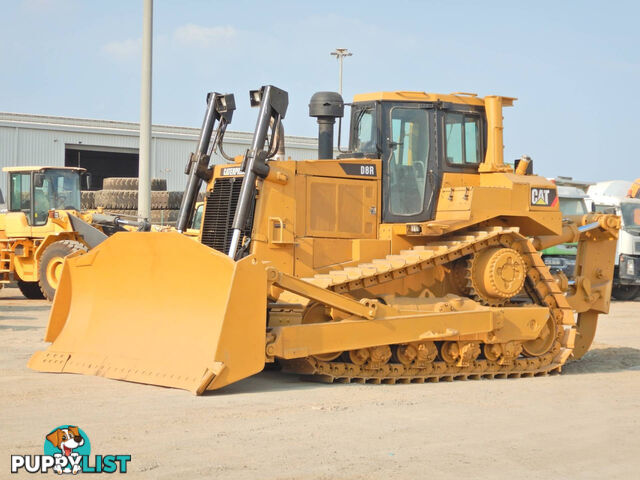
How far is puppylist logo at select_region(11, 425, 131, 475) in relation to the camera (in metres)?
6.81

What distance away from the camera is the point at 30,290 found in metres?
23.8

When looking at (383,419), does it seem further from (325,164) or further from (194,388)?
(325,164)

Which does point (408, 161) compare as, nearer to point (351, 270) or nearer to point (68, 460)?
point (351, 270)

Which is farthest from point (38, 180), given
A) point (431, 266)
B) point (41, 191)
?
point (431, 266)

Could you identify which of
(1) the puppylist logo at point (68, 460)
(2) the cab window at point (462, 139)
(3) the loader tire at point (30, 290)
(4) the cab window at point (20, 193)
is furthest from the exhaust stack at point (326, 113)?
(3) the loader tire at point (30, 290)

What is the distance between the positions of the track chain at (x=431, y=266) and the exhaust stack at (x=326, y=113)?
5.58 ft

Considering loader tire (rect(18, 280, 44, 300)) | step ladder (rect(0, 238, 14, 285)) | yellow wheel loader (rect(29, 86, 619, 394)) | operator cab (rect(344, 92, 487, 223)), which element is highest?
operator cab (rect(344, 92, 487, 223))

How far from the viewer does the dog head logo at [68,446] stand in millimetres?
6934

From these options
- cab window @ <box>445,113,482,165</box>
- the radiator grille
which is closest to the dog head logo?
the radiator grille

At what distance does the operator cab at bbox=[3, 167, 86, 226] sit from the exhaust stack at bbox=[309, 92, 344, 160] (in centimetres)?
1247

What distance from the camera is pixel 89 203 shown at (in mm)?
30359

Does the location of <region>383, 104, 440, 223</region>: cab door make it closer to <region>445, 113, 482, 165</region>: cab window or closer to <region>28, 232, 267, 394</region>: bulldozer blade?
<region>445, 113, 482, 165</region>: cab window

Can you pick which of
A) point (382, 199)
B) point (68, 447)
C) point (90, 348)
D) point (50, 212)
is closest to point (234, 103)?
point (382, 199)

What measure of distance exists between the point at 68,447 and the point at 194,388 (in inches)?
91.4
